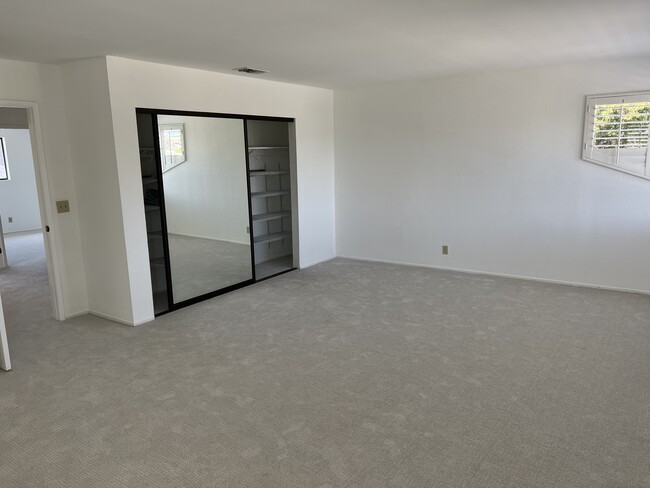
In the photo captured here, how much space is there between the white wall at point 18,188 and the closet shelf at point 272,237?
5712 millimetres

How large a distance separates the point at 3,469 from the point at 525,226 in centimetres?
492

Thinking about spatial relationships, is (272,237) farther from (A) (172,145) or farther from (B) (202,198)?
(A) (172,145)

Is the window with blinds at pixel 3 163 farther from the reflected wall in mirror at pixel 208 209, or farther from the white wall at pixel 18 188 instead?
the reflected wall in mirror at pixel 208 209

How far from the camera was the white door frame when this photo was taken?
3.94 meters

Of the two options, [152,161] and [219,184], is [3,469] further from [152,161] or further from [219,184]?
[219,184]

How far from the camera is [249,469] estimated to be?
2.20 metres

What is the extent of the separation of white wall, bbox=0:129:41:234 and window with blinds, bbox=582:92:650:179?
933 centimetres

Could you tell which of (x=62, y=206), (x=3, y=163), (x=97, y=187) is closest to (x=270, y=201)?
(x=97, y=187)

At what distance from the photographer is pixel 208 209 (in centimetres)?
495

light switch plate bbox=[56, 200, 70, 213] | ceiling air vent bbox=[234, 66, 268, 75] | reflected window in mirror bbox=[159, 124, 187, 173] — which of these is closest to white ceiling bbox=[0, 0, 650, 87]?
ceiling air vent bbox=[234, 66, 268, 75]

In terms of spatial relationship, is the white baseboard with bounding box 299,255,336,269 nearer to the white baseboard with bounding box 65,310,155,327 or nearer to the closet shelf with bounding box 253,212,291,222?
the closet shelf with bounding box 253,212,291,222

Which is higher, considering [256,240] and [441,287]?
[256,240]

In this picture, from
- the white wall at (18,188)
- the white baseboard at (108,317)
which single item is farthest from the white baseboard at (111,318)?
the white wall at (18,188)

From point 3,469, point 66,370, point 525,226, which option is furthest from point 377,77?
point 3,469
